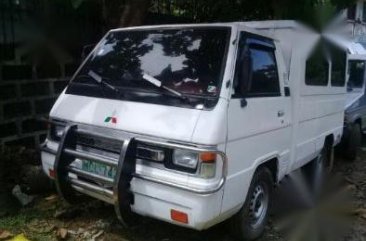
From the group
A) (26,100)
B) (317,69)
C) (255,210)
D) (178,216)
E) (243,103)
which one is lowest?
(255,210)

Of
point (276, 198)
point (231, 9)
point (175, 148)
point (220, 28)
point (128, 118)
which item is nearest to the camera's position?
point (175, 148)

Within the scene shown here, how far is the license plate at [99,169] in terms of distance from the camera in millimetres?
3570

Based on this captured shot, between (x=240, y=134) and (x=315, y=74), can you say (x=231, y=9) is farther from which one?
(x=240, y=134)

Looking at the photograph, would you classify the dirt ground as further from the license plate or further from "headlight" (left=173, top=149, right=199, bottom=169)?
"headlight" (left=173, top=149, right=199, bottom=169)

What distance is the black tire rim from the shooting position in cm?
417

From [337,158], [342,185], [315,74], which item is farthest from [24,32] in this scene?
[337,158]

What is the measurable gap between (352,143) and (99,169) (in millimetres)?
5802

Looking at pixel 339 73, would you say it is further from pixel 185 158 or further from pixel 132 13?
pixel 185 158

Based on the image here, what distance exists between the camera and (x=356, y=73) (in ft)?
28.9

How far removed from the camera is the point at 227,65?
3.69m

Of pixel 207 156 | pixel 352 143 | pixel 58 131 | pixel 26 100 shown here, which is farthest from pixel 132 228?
pixel 352 143

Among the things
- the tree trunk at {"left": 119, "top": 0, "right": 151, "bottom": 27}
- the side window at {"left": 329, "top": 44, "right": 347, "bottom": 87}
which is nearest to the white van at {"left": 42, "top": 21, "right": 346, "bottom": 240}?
the tree trunk at {"left": 119, "top": 0, "right": 151, "bottom": 27}

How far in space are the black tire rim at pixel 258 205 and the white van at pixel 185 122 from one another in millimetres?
11

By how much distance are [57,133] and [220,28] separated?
1782 mm
